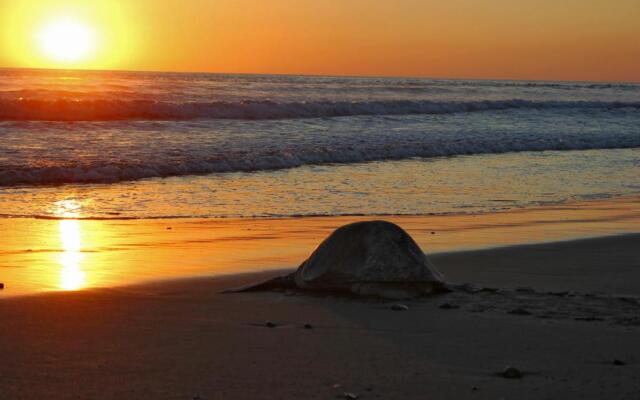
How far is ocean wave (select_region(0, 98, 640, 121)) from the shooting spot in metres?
28.0

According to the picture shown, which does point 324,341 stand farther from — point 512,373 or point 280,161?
point 280,161

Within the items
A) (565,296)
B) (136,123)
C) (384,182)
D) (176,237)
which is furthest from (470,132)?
(565,296)

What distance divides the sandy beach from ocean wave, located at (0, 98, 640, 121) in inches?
836

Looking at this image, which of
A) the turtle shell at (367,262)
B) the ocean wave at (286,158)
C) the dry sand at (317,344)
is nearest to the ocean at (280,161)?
the ocean wave at (286,158)

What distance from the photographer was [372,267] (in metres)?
6.63

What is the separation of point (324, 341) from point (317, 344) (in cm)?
8

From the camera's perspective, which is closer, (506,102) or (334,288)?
(334,288)

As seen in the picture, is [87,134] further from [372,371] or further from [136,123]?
[372,371]

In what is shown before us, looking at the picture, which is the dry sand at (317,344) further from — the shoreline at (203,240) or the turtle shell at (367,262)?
the shoreline at (203,240)

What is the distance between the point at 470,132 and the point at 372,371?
24044 millimetres

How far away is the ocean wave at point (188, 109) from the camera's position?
2803cm

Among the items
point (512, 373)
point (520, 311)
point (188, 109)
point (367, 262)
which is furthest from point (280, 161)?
point (512, 373)

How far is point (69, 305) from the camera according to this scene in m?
6.30

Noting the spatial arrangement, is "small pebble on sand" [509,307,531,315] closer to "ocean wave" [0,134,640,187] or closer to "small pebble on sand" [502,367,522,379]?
"small pebble on sand" [502,367,522,379]
